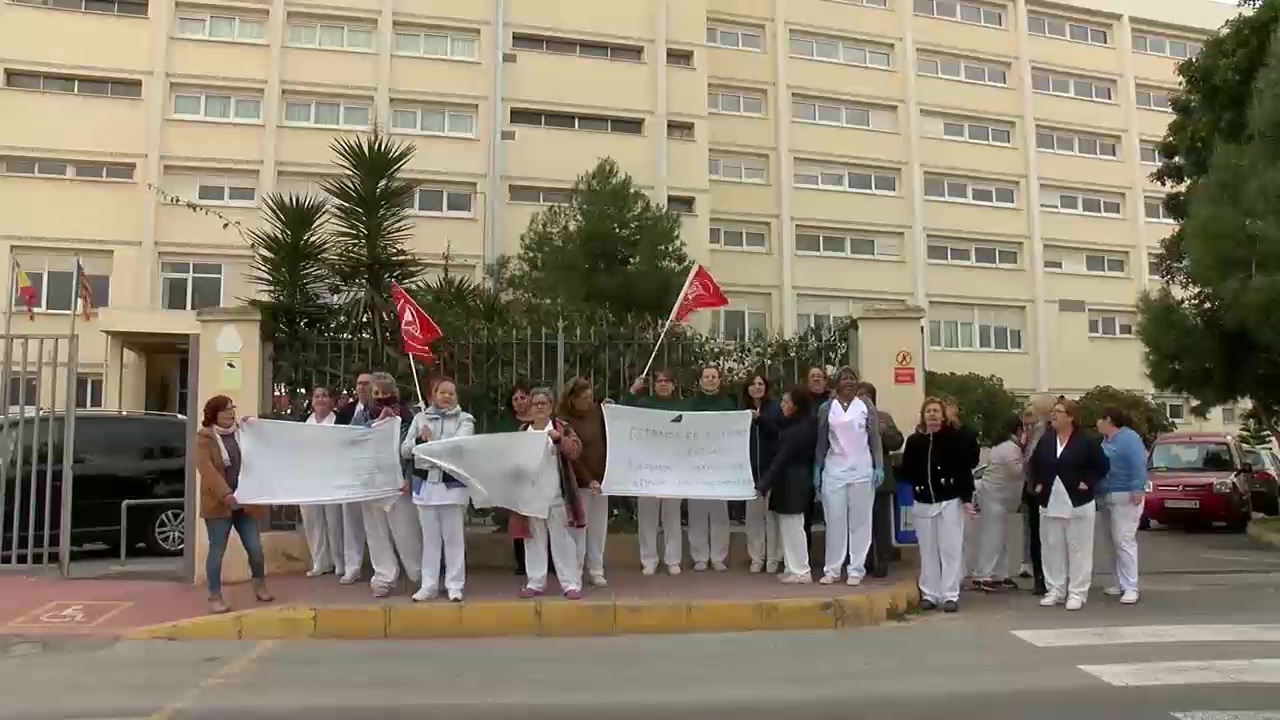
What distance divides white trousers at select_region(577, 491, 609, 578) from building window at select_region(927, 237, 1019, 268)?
34036mm

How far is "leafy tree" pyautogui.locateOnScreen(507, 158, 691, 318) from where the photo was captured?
80.5 ft

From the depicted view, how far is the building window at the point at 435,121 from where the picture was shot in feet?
109

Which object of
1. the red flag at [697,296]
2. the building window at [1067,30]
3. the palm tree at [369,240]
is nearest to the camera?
the palm tree at [369,240]

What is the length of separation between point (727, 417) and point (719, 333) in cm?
143

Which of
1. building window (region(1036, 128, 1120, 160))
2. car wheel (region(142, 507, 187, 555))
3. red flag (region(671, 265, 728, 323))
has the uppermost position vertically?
building window (region(1036, 128, 1120, 160))

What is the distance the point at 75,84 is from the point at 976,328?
33517 millimetres

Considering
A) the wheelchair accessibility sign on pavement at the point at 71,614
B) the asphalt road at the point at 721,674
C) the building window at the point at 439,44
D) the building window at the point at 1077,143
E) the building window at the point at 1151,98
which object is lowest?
the asphalt road at the point at 721,674

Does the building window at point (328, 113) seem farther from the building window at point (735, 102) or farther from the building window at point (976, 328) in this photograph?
the building window at point (976, 328)

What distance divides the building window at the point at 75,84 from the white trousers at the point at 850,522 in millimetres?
29374

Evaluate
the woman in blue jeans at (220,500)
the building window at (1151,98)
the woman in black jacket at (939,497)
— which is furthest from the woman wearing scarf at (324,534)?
the building window at (1151,98)

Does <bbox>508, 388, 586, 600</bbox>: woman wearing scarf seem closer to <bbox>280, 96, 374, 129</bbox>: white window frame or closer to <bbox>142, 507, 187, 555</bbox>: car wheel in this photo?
<bbox>142, 507, 187, 555</bbox>: car wheel

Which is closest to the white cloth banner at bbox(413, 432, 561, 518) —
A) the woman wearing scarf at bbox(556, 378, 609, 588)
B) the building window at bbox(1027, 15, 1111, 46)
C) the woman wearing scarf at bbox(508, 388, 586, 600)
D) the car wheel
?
the woman wearing scarf at bbox(508, 388, 586, 600)

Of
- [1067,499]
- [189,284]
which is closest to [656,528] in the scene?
[1067,499]

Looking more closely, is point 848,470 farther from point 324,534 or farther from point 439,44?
point 439,44
